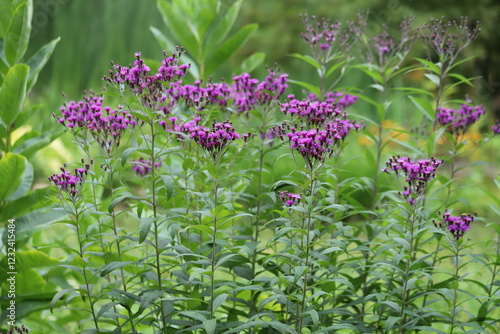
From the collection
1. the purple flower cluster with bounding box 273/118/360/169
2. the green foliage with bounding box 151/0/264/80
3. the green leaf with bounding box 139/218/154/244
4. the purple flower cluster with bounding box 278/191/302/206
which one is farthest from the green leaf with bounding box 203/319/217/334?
the green foliage with bounding box 151/0/264/80

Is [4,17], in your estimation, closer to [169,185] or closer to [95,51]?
[169,185]

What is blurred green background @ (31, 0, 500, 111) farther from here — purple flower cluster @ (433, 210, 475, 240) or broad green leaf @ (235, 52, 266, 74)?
purple flower cluster @ (433, 210, 475, 240)

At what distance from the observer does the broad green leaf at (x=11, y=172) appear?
3244mm

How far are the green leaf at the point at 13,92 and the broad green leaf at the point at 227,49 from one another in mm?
1274

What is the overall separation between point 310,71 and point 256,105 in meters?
6.43

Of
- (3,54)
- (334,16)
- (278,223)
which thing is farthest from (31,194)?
(334,16)

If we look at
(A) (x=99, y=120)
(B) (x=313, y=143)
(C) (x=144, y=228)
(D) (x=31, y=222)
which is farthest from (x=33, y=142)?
(B) (x=313, y=143)

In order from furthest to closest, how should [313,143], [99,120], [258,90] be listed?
1. [258,90]
2. [99,120]
3. [313,143]

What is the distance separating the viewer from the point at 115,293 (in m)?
2.63

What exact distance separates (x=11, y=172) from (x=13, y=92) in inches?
16.4

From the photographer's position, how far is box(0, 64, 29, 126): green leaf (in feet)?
10.7

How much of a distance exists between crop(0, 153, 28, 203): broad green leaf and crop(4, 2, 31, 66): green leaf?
602 millimetres

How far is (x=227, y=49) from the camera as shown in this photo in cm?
421

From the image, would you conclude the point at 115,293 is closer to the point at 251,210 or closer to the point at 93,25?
the point at 251,210
